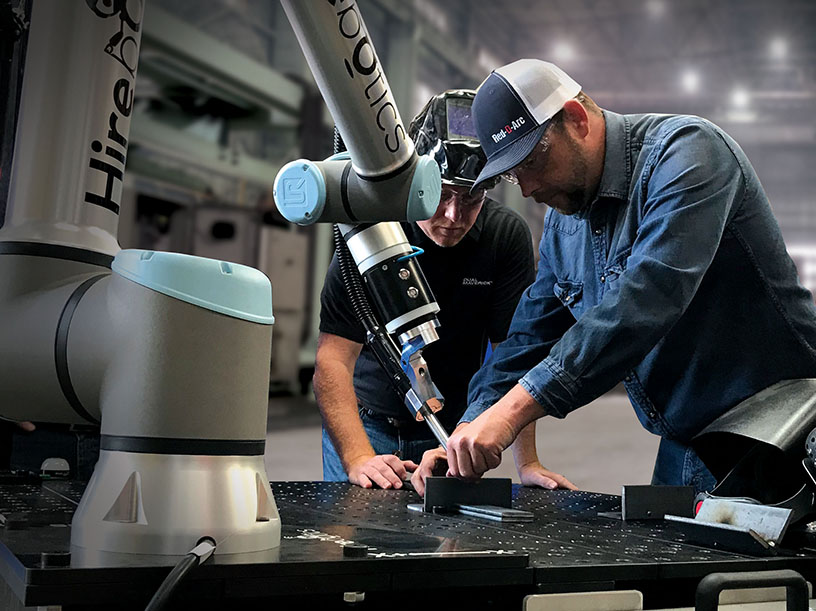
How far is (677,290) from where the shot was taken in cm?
103

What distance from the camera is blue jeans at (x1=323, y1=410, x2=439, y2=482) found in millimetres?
1740

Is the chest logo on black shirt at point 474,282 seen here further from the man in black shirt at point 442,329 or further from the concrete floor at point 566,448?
the concrete floor at point 566,448

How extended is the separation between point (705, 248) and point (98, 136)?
0.69 metres

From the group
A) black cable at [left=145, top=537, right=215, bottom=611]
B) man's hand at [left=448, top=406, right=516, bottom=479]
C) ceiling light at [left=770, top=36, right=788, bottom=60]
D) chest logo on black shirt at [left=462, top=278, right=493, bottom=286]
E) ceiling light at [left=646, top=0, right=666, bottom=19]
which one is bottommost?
black cable at [left=145, top=537, right=215, bottom=611]

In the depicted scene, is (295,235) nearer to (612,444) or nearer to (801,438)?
(612,444)

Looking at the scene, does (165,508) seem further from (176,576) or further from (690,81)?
(690,81)

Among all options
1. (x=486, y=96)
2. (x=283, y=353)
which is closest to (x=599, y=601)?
(x=486, y=96)

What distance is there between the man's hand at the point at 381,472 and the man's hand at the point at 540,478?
8.3 inches

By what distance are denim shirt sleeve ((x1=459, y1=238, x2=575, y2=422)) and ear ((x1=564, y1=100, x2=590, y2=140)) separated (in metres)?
0.28

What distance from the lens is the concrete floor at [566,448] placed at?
4770 mm

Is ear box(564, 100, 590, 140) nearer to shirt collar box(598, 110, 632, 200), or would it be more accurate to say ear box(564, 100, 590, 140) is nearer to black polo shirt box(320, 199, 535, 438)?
shirt collar box(598, 110, 632, 200)

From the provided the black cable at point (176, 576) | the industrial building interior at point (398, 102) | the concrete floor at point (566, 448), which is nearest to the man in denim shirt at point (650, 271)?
the black cable at point (176, 576)

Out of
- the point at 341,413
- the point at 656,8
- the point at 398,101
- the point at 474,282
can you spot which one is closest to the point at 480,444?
the point at 341,413

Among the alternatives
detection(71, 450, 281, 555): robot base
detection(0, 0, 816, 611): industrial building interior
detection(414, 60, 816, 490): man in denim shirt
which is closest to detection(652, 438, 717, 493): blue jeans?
detection(414, 60, 816, 490): man in denim shirt
